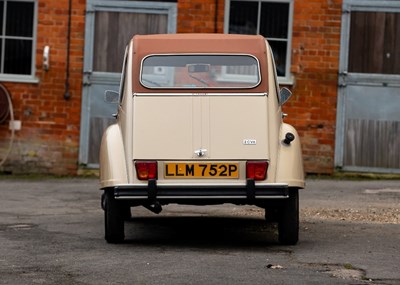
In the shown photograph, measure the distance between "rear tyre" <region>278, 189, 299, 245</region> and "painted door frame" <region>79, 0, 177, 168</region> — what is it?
8.67 m

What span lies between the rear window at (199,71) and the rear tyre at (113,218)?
3.55 ft

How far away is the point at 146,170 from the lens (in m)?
10.6

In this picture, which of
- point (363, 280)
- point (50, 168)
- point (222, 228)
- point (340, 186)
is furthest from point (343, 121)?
point (363, 280)

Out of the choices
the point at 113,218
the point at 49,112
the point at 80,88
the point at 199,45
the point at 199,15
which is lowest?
the point at 113,218

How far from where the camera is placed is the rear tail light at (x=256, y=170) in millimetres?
10648

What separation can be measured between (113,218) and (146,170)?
61cm

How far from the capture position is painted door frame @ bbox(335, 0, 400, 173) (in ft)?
62.7

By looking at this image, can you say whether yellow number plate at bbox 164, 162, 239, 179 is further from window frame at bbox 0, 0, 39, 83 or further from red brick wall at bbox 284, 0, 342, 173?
window frame at bbox 0, 0, 39, 83

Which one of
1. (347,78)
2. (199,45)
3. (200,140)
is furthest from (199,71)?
(347,78)

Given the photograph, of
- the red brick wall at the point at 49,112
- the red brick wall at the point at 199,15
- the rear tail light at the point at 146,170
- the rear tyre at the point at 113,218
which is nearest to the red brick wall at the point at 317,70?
the red brick wall at the point at 199,15

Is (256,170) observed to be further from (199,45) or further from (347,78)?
(347,78)

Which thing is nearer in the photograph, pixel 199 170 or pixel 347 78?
pixel 199 170

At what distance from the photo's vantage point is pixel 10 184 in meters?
17.9

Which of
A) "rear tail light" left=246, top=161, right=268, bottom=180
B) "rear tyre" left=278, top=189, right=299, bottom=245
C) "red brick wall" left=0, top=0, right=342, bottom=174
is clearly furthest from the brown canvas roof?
"red brick wall" left=0, top=0, right=342, bottom=174
